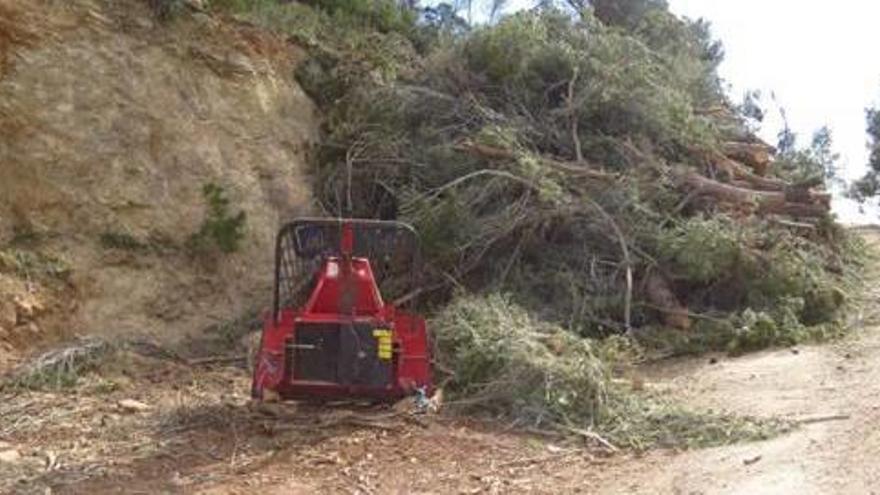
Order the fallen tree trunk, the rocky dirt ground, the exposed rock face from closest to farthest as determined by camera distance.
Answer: the rocky dirt ground, the exposed rock face, the fallen tree trunk

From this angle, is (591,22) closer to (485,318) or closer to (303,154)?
(303,154)

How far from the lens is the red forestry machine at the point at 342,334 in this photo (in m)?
6.51

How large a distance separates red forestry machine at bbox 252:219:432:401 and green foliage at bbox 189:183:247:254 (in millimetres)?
3112

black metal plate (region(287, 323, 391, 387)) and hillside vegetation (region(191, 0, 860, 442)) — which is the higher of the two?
hillside vegetation (region(191, 0, 860, 442))

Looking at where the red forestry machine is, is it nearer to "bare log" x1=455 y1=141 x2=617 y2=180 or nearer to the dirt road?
the dirt road

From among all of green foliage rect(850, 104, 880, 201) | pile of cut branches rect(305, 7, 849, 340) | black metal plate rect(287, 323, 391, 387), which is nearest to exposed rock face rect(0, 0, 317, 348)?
pile of cut branches rect(305, 7, 849, 340)

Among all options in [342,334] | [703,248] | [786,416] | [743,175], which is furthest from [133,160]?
[743,175]

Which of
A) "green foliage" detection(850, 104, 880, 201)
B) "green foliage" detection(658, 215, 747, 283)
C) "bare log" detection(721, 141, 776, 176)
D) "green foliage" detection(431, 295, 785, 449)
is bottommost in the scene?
"green foliage" detection(431, 295, 785, 449)

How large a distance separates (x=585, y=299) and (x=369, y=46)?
16.8 feet

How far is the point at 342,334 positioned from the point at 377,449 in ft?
2.48

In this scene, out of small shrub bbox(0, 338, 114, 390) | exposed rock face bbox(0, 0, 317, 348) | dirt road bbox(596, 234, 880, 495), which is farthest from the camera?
exposed rock face bbox(0, 0, 317, 348)

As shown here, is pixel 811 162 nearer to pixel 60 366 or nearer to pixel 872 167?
pixel 60 366

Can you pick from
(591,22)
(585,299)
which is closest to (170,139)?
(585,299)

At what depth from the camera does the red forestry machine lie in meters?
6.51
